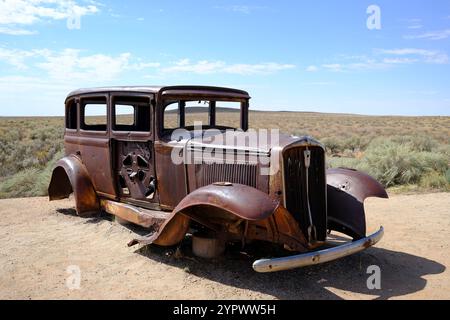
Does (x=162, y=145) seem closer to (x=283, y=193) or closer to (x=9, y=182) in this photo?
(x=283, y=193)

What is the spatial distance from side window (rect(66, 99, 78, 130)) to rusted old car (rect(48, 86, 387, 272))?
0.16 m

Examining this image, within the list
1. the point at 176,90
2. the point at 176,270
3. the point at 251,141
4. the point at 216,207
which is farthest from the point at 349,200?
the point at 176,90

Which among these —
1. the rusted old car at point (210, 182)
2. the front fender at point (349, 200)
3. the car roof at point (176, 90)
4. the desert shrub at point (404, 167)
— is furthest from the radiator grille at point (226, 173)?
the desert shrub at point (404, 167)

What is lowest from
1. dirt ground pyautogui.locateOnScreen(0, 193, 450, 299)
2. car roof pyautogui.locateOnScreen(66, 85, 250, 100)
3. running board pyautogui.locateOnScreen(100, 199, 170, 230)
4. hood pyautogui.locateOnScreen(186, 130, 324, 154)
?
dirt ground pyautogui.locateOnScreen(0, 193, 450, 299)

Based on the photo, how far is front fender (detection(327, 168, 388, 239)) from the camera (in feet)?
16.0

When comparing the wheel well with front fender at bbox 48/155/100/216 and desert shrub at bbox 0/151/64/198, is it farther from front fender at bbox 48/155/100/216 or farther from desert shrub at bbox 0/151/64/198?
desert shrub at bbox 0/151/64/198

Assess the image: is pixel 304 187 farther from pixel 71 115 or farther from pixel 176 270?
pixel 71 115

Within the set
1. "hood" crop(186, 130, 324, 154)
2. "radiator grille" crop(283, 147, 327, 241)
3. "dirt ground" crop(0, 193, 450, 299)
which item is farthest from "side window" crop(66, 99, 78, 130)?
"radiator grille" crop(283, 147, 327, 241)

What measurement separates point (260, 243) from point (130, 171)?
6.30 ft

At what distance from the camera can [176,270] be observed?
454 centimetres

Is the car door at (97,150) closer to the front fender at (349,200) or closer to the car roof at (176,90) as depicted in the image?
the car roof at (176,90)

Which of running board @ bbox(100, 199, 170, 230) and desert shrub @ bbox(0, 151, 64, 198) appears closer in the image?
running board @ bbox(100, 199, 170, 230)

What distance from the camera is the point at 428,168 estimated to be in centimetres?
1042
